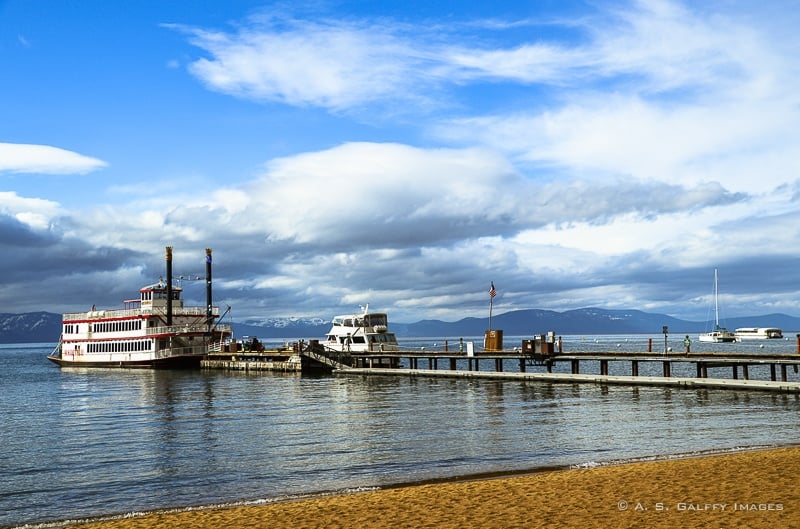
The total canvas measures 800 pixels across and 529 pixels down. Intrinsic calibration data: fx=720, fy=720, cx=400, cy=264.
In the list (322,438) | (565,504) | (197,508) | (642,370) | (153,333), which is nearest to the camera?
(565,504)

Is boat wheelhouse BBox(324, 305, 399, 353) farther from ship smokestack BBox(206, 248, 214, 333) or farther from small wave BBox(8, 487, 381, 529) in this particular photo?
small wave BBox(8, 487, 381, 529)

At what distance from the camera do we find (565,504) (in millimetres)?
14398

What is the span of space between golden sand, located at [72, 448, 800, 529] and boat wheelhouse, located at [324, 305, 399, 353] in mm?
55191

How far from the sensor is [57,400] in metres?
49.3

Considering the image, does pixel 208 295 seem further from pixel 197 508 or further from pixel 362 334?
pixel 197 508

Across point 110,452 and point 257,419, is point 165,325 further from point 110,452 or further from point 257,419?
point 110,452

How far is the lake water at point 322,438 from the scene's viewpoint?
1914 centimetres

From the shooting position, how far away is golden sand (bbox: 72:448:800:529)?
42.7 feet

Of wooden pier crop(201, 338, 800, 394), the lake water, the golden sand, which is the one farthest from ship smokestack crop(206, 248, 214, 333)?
the golden sand

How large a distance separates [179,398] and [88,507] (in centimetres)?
3214

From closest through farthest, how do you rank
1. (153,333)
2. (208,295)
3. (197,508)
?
(197,508) → (153,333) → (208,295)

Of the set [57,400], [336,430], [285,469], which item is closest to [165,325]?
[57,400]

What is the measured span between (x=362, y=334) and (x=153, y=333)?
29364 millimetres

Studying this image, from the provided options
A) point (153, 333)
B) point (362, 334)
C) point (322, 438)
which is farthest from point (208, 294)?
point (322, 438)
